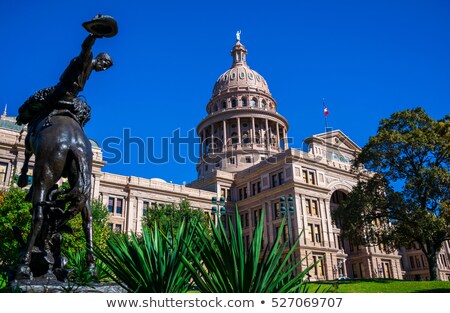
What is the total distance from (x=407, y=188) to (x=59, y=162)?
28.5 meters

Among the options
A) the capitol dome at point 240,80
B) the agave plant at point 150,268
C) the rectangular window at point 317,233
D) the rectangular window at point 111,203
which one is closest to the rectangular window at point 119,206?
the rectangular window at point 111,203

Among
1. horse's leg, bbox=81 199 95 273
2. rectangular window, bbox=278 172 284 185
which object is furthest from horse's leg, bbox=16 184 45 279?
rectangular window, bbox=278 172 284 185

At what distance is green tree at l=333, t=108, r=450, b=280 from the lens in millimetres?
27859

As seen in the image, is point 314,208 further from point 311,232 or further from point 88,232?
point 88,232

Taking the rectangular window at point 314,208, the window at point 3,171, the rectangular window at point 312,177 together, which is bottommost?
the rectangular window at point 314,208

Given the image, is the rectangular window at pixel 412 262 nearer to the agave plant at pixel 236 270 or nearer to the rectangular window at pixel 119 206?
the rectangular window at pixel 119 206

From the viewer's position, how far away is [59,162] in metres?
6.05

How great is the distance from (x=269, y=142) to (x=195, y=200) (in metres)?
24.1

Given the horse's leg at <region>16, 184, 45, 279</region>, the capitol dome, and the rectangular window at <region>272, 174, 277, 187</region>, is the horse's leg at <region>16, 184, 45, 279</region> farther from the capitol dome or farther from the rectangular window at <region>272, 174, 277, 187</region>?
the capitol dome

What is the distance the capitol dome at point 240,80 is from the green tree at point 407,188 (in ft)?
167

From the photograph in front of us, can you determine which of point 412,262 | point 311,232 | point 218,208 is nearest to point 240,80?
point 311,232

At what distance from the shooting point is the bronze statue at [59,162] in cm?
571

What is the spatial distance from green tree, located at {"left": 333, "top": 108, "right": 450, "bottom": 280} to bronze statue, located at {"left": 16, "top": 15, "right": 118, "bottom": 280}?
26255 mm
